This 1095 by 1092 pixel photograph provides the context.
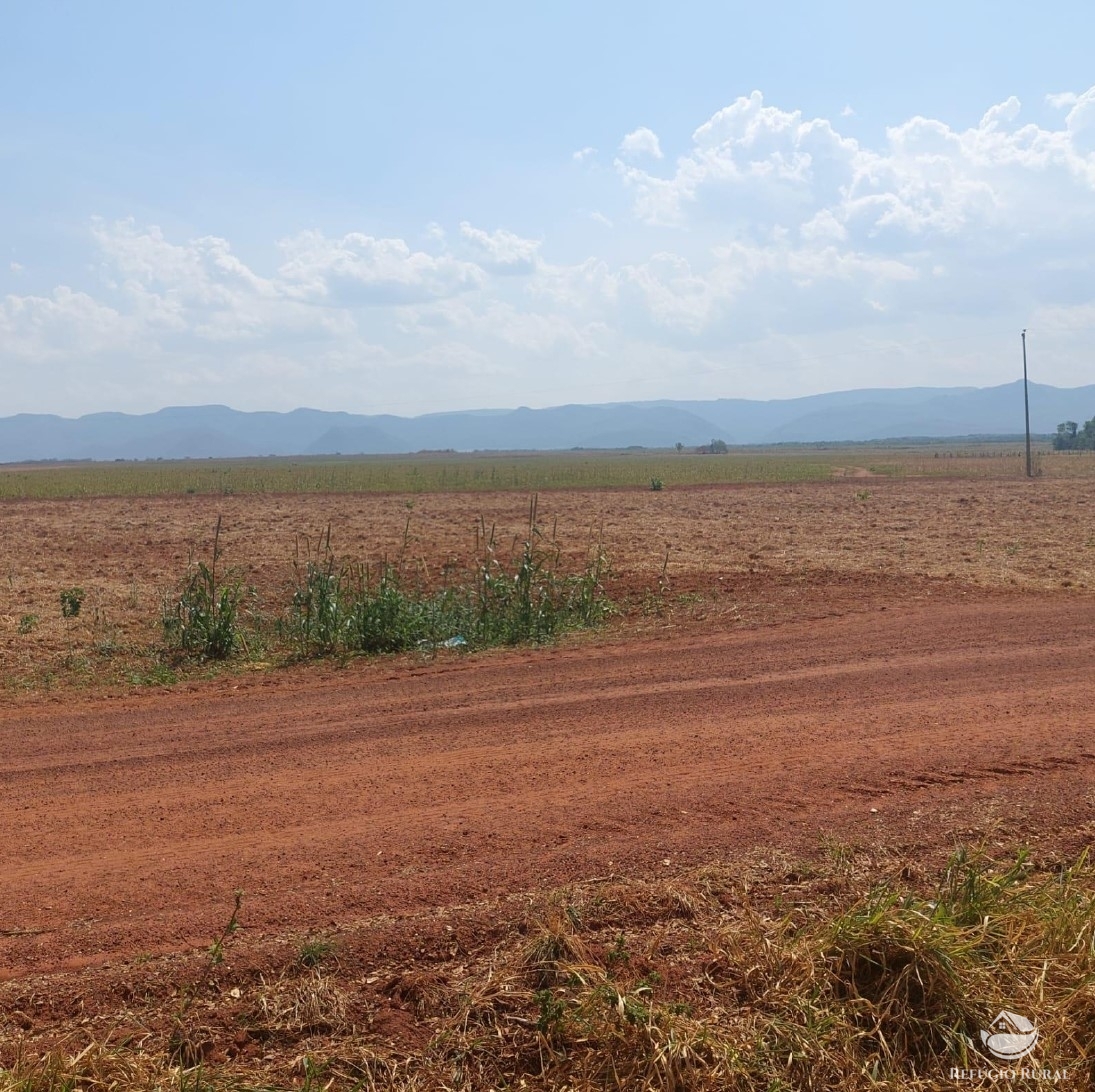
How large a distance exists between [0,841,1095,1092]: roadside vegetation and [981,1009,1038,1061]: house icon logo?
3 cm

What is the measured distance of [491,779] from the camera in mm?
6164

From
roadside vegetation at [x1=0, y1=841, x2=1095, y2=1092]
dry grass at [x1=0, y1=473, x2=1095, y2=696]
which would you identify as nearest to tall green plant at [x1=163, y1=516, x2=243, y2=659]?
dry grass at [x1=0, y1=473, x2=1095, y2=696]

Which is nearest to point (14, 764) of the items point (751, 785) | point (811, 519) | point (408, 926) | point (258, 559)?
point (408, 926)

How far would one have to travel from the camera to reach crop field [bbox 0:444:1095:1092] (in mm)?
3791

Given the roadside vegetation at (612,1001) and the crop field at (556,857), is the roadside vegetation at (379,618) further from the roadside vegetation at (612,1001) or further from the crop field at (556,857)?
the roadside vegetation at (612,1001)

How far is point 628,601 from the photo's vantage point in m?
14.1

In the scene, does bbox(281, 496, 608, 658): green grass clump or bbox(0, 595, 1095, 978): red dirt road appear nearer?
bbox(0, 595, 1095, 978): red dirt road

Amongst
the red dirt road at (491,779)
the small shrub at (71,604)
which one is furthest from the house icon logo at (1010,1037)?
the small shrub at (71,604)

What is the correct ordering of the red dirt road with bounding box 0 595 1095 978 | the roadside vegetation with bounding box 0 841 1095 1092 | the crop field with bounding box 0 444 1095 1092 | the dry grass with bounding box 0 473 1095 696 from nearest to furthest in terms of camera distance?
1. the roadside vegetation with bounding box 0 841 1095 1092
2. the crop field with bounding box 0 444 1095 1092
3. the red dirt road with bounding box 0 595 1095 978
4. the dry grass with bounding box 0 473 1095 696

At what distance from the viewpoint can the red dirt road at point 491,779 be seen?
4734mm

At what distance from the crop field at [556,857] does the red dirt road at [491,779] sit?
0.09 ft

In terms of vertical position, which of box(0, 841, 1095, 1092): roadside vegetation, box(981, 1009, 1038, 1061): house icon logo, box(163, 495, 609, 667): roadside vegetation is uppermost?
box(163, 495, 609, 667): roadside vegetation

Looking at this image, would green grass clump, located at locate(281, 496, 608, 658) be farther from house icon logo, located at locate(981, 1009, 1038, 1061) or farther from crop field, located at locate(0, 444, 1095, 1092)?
house icon logo, located at locate(981, 1009, 1038, 1061)

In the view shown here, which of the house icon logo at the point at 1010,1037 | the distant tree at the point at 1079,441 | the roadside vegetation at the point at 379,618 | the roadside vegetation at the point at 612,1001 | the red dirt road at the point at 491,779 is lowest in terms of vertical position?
the house icon logo at the point at 1010,1037
